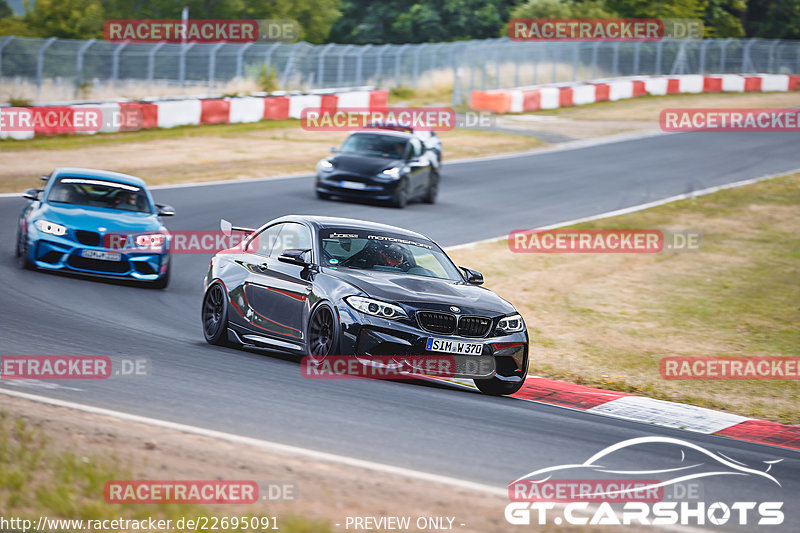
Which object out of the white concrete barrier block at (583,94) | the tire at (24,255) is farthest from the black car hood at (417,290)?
the white concrete barrier block at (583,94)

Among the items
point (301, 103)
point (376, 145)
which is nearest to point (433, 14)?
point (301, 103)

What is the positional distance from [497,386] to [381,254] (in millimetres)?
1661

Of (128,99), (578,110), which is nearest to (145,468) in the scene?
(128,99)

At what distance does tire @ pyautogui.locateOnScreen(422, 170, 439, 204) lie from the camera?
83.5ft

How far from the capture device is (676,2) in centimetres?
7156

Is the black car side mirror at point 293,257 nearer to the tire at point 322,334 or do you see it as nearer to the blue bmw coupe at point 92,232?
the tire at point 322,334

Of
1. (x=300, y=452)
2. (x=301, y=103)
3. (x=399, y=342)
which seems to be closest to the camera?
(x=300, y=452)

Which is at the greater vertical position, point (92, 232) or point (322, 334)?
point (322, 334)

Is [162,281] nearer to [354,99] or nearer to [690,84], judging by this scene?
[354,99]

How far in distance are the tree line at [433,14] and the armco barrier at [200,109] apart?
33615 millimetres

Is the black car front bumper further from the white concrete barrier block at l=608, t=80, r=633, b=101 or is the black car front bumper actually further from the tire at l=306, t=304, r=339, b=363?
the white concrete barrier block at l=608, t=80, r=633, b=101

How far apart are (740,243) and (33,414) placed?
18604 mm

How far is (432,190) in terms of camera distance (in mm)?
25547

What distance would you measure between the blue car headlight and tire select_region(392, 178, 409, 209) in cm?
1042
